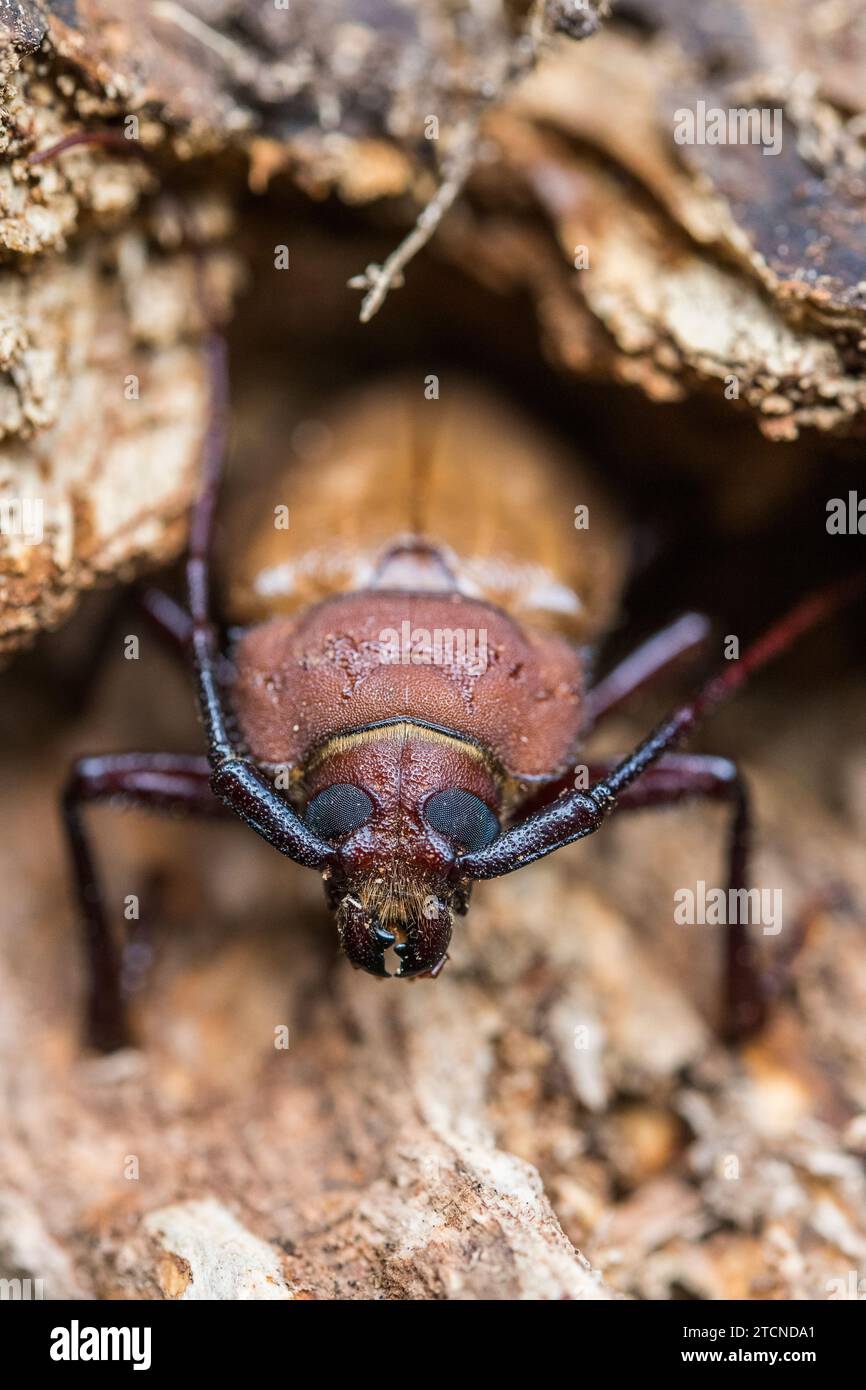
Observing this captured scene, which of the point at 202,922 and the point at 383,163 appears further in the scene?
the point at 202,922

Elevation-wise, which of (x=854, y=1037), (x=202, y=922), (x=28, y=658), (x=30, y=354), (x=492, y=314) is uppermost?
(x=492, y=314)

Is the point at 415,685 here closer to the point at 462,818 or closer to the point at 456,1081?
the point at 462,818

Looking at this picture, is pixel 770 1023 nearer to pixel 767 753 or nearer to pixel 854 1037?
pixel 854 1037

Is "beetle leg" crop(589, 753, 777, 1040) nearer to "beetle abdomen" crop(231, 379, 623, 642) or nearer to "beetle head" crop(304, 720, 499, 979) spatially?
"beetle abdomen" crop(231, 379, 623, 642)

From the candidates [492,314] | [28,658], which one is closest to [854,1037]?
[492,314]

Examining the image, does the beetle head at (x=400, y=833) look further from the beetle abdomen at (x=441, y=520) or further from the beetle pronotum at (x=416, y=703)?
the beetle abdomen at (x=441, y=520)

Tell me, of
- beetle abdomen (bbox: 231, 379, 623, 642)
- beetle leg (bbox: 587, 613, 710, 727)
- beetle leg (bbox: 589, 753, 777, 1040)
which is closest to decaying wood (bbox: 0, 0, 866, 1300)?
beetle leg (bbox: 589, 753, 777, 1040)
